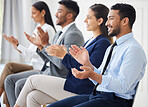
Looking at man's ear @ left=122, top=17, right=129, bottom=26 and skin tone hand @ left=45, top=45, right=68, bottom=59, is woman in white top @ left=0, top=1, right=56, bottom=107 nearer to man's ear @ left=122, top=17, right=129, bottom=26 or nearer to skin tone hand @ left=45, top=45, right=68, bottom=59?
skin tone hand @ left=45, top=45, right=68, bottom=59

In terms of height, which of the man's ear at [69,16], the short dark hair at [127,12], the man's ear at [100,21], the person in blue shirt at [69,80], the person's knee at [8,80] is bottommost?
the person's knee at [8,80]

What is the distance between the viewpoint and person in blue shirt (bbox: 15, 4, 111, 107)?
62.8 inches

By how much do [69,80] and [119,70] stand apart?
0.47 m

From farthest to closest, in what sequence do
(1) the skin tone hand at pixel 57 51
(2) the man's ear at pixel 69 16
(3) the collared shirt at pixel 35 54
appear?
1. (3) the collared shirt at pixel 35 54
2. (2) the man's ear at pixel 69 16
3. (1) the skin tone hand at pixel 57 51

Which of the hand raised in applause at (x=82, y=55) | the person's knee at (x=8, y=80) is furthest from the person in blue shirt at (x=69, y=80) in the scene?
the person's knee at (x=8, y=80)

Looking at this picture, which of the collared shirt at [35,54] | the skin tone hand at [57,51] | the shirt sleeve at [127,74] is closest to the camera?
the shirt sleeve at [127,74]

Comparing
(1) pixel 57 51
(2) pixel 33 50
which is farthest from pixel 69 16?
(1) pixel 57 51

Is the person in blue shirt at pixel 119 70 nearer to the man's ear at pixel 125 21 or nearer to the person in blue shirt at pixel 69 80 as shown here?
the man's ear at pixel 125 21

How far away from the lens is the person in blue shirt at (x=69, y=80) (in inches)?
62.8

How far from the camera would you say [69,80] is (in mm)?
1618

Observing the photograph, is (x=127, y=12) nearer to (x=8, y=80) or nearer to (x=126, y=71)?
(x=126, y=71)

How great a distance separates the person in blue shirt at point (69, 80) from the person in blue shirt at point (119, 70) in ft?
0.49

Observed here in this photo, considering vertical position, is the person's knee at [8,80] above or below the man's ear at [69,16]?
below

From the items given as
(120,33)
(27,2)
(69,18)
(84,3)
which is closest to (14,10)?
(27,2)
